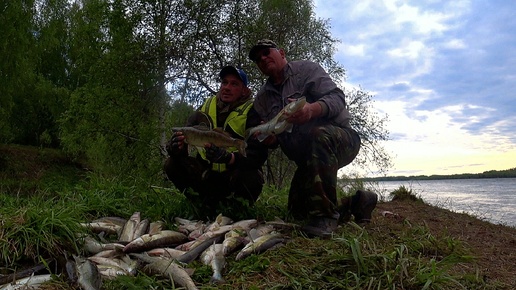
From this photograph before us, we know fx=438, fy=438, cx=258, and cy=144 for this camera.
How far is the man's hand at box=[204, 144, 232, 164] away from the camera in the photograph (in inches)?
182

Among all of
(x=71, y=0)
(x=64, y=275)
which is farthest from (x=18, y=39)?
(x=64, y=275)

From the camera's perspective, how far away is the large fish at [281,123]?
4080 millimetres

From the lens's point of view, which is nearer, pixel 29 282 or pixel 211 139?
pixel 29 282

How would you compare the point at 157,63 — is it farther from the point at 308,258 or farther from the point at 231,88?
the point at 308,258

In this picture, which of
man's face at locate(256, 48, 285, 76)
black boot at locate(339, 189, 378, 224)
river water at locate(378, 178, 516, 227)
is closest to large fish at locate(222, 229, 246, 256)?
black boot at locate(339, 189, 378, 224)

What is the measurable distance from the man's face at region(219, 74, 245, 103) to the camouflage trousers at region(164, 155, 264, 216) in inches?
33.1

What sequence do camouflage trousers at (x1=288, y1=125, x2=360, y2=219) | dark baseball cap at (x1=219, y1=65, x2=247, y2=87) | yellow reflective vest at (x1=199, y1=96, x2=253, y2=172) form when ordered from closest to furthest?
camouflage trousers at (x1=288, y1=125, x2=360, y2=219)
dark baseball cap at (x1=219, y1=65, x2=247, y2=87)
yellow reflective vest at (x1=199, y1=96, x2=253, y2=172)

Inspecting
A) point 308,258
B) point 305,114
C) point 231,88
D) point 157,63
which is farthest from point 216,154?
point 157,63

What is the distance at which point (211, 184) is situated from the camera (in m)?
5.38

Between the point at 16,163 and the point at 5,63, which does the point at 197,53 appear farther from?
the point at 16,163

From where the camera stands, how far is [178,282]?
3.32 meters

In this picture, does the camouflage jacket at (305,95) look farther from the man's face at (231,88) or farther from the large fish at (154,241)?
the large fish at (154,241)

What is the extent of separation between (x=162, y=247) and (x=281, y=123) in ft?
5.34

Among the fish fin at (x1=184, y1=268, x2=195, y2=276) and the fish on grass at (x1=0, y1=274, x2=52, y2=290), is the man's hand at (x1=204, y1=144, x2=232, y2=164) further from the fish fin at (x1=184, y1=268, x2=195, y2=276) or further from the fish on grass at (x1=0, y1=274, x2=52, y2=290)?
the fish on grass at (x1=0, y1=274, x2=52, y2=290)
